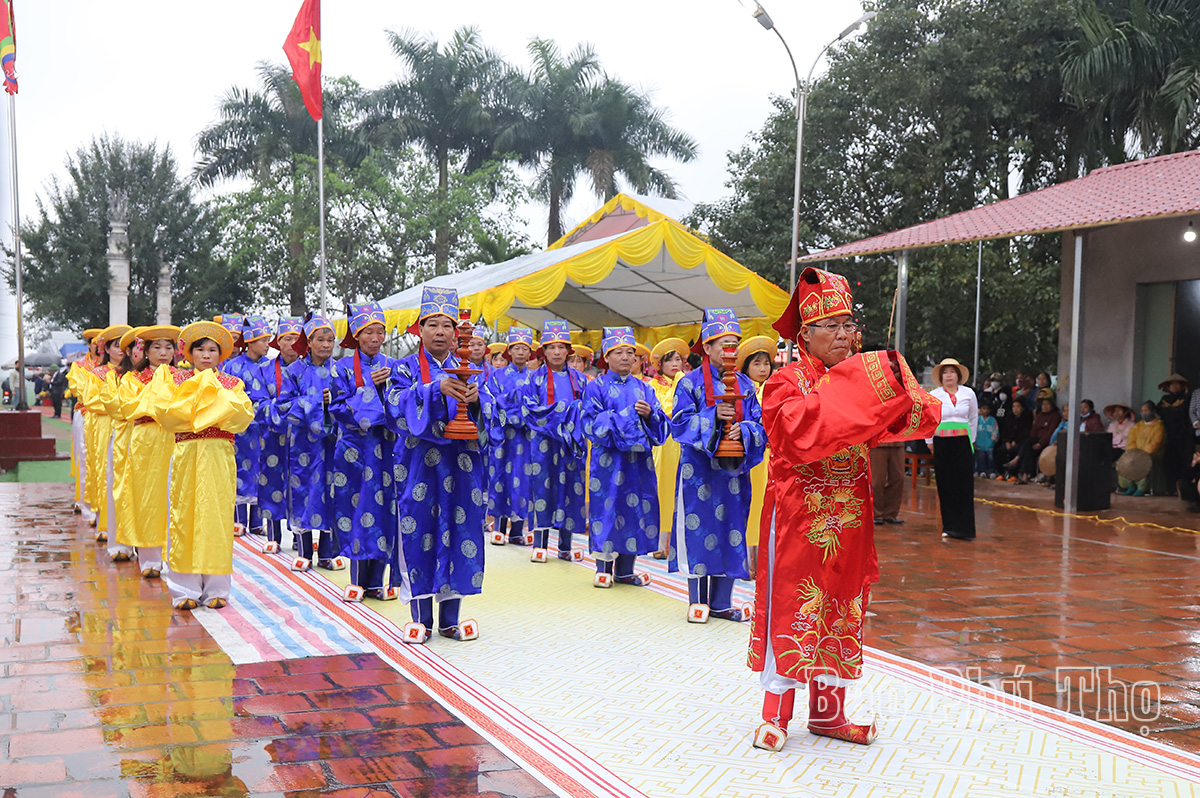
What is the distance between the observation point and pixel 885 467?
1018 cm

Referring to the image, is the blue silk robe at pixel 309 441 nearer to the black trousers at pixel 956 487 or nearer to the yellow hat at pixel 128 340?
the yellow hat at pixel 128 340

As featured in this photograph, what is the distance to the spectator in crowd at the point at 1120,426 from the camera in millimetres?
13078

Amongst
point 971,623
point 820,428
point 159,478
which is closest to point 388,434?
point 159,478

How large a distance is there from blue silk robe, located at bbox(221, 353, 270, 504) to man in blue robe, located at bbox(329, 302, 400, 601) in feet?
5.14

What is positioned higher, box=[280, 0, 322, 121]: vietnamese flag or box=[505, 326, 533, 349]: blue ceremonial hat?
box=[280, 0, 322, 121]: vietnamese flag

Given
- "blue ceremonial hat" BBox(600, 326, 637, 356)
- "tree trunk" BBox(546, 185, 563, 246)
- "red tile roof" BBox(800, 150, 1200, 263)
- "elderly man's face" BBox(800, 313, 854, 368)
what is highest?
"tree trunk" BBox(546, 185, 563, 246)

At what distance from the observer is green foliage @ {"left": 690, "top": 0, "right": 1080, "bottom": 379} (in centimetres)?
1808

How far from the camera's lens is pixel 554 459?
28.5 ft

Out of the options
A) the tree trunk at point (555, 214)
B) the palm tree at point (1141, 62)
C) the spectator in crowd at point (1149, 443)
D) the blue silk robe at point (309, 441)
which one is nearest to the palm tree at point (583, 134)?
the tree trunk at point (555, 214)

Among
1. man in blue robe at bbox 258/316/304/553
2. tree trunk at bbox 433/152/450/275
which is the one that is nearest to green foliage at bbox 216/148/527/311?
tree trunk at bbox 433/152/450/275

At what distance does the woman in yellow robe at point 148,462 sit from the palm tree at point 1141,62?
1617 centimetres

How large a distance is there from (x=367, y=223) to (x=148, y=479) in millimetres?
18731

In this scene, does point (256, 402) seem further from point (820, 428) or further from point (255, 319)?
point (820, 428)

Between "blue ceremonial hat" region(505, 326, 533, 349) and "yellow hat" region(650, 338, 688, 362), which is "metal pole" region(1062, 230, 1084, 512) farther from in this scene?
"blue ceremonial hat" region(505, 326, 533, 349)
